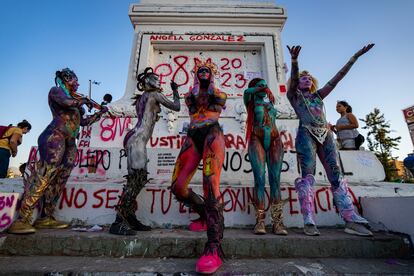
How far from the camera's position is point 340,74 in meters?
3.55

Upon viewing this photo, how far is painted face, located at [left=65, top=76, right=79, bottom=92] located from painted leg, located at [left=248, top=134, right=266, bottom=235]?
318 cm

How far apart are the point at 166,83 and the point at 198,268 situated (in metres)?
6.26

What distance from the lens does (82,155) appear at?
4770 mm

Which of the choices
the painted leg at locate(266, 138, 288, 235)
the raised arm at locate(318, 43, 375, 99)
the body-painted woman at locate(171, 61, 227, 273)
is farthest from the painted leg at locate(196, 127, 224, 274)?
the raised arm at locate(318, 43, 375, 99)

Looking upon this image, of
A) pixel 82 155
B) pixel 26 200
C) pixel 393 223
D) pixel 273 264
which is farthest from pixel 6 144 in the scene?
pixel 393 223

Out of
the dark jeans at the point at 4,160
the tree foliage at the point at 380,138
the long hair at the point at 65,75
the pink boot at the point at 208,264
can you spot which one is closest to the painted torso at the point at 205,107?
the pink boot at the point at 208,264

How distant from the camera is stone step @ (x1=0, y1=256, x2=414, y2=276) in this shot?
209 centimetres

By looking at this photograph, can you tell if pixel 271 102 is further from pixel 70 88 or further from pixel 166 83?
pixel 166 83

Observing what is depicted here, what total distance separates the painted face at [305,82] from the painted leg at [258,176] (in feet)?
4.20

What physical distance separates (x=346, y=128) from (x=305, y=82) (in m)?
2.70

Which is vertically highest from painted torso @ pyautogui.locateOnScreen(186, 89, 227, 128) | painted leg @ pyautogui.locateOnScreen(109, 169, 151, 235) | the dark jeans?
painted torso @ pyautogui.locateOnScreen(186, 89, 227, 128)

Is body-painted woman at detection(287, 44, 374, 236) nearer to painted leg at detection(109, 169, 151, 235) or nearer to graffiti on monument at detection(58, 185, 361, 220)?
graffiti on monument at detection(58, 185, 361, 220)

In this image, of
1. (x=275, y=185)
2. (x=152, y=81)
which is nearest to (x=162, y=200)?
(x=275, y=185)

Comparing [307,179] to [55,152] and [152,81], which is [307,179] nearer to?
[152,81]
